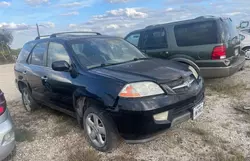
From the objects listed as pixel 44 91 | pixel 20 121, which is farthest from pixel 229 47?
pixel 20 121

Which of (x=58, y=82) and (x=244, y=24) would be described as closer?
(x=58, y=82)

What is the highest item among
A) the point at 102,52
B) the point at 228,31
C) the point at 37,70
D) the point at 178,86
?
the point at 228,31

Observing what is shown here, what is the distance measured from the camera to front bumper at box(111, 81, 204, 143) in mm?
2932

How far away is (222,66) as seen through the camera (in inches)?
226

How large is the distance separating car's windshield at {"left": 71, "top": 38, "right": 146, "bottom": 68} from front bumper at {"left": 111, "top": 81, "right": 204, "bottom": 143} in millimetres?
1087

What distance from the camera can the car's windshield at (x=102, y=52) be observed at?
12.7 ft

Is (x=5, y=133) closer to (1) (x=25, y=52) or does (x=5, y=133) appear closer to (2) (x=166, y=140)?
(2) (x=166, y=140)

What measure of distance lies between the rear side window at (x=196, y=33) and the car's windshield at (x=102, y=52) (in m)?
2.15

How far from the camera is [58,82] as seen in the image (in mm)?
4086

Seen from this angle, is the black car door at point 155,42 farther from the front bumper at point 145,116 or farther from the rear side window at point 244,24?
the rear side window at point 244,24

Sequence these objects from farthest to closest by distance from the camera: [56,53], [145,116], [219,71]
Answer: [219,71] < [56,53] < [145,116]

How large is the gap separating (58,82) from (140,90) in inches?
66.6

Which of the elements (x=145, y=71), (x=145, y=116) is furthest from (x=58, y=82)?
(x=145, y=116)

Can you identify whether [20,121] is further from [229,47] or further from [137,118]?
[229,47]
